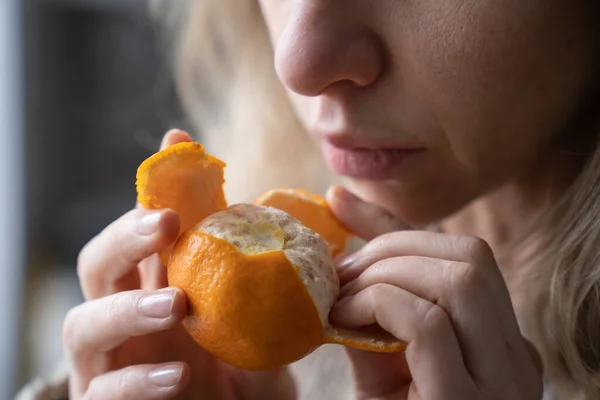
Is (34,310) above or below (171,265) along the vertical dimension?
below

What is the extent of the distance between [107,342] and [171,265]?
0.20 metres

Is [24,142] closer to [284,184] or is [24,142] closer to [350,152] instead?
[284,184]

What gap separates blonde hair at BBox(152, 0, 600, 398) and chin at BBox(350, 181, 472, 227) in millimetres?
144

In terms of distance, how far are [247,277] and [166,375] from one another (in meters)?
0.20

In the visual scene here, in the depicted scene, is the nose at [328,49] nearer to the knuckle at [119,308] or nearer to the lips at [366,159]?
the lips at [366,159]

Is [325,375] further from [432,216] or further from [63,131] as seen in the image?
Result: [63,131]

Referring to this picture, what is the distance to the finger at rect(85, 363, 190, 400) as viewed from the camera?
0.66 m

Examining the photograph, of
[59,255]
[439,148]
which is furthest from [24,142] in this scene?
[439,148]

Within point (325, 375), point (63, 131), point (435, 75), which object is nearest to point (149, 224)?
point (435, 75)

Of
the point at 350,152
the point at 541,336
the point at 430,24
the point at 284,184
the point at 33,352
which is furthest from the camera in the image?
the point at 33,352

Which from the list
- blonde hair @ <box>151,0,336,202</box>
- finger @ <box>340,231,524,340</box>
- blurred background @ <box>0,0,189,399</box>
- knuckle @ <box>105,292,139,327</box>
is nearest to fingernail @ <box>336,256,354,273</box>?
finger @ <box>340,231,524,340</box>

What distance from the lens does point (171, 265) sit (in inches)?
23.8

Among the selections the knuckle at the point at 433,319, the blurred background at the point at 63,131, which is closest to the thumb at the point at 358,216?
the knuckle at the point at 433,319

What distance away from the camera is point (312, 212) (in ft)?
2.58
